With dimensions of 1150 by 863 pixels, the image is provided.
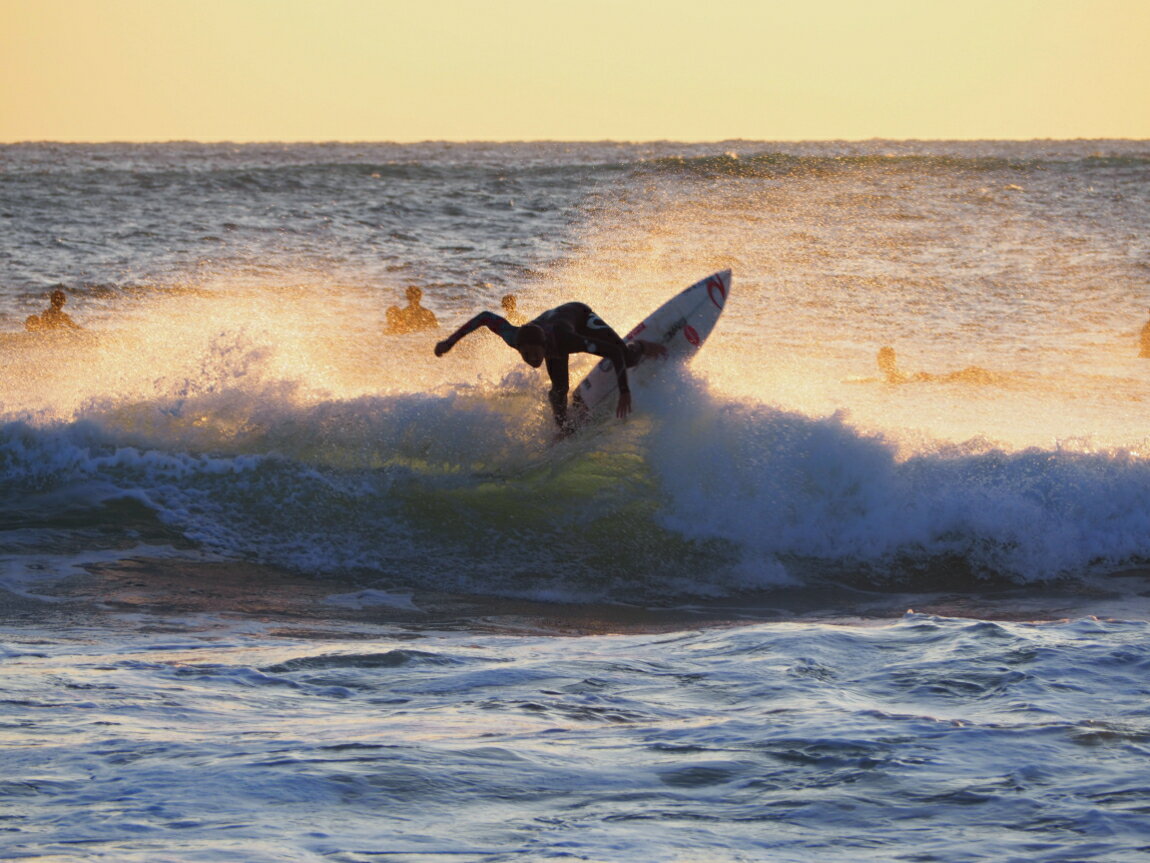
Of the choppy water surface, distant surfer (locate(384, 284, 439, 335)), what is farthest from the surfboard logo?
distant surfer (locate(384, 284, 439, 335))

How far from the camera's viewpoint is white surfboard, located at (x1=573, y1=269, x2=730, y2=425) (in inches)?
406

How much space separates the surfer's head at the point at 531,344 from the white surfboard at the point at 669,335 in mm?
1216

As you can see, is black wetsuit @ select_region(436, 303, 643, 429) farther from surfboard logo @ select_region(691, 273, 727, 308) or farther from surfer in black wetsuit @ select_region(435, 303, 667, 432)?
surfboard logo @ select_region(691, 273, 727, 308)

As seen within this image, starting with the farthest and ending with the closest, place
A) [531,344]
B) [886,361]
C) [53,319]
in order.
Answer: [53,319], [886,361], [531,344]

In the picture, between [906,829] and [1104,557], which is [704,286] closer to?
[1104,557]

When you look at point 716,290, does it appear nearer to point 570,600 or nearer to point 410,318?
point 570,600

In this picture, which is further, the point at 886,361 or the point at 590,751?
the point at 886,361

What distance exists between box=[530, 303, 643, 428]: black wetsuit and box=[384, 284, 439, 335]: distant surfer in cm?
1050

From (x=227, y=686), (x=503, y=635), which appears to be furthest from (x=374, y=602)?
(x=227, y=686)

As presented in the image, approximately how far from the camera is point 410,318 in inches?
789

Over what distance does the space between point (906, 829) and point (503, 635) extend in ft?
10.8

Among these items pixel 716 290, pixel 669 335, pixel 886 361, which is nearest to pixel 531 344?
pixel 669 335

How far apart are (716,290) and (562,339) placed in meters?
1.88

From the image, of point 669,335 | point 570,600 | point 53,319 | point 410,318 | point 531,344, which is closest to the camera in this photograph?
point 570,600
